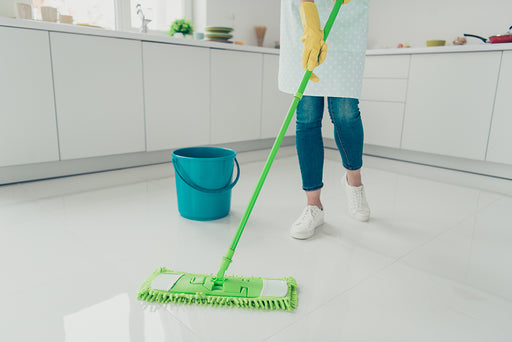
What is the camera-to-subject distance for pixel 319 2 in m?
1.27

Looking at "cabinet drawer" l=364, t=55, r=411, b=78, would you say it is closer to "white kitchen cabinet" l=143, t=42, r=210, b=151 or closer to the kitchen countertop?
the kitchen countertop

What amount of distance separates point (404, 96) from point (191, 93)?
4.88 feet

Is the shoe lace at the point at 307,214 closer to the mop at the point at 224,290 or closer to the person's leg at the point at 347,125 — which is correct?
the person's leg at the point at 347,125

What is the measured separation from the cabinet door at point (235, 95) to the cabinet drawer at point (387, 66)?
83 cm

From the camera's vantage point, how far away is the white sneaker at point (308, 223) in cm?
133

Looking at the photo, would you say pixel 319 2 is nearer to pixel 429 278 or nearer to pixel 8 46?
pixel 429 278

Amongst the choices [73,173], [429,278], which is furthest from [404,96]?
[73,173]

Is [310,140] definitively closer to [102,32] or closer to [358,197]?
[358,197]

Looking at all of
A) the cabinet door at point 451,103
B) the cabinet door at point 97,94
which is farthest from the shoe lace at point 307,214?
the cabinet door at point 451,103

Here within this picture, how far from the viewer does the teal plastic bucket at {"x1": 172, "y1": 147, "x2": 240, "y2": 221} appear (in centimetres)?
141

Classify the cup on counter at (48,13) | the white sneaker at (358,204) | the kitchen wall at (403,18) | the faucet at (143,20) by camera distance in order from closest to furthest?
the white sneaker at (358,204) → the cup on counter at (48,13) → the faucet at (143,20) → the kitchen wall at (403,18)

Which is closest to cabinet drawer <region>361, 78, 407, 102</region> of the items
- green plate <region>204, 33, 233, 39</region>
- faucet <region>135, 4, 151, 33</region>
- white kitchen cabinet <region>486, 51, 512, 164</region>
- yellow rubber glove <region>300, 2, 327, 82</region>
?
white kitchen cabinet <region>486, 51, 512, 164</region>

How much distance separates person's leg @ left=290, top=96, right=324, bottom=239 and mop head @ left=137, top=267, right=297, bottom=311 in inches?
15.6

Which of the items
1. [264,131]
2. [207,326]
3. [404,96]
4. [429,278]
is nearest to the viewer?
[207,326]
